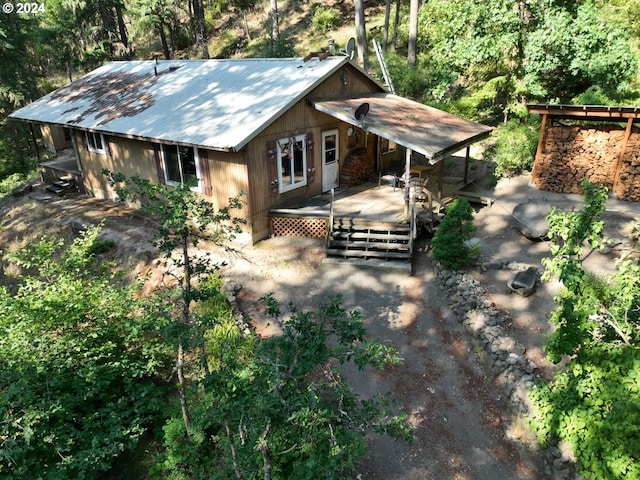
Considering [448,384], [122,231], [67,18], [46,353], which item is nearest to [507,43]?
[448,384]

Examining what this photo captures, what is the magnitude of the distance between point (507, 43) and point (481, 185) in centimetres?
608

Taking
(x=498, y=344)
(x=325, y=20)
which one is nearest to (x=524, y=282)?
(x=498, y=344)

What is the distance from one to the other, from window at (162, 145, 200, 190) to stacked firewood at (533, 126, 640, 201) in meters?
12.0

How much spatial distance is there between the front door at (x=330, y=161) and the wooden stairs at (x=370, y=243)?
121 inches

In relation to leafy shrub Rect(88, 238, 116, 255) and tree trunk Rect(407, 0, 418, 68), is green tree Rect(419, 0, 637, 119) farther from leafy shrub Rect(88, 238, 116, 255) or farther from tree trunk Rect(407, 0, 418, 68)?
leafy shrub Rect(88, 238, 116, 255)

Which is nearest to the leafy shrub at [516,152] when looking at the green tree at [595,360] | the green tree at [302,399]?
the green tree at [595,360]

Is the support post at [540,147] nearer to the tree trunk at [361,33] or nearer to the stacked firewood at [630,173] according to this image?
the stacked firewood at [630,173]

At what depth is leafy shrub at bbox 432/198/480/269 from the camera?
10664 mm

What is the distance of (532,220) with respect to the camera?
40.5 ft

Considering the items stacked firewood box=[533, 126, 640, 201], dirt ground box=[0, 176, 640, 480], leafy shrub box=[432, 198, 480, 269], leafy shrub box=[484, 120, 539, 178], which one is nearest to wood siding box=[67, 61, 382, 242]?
dirt ground box=[0, 176, 640, 480]

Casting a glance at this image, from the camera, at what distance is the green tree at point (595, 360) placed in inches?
202

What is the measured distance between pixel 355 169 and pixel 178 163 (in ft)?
20.6

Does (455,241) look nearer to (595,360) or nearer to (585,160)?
(595,360)

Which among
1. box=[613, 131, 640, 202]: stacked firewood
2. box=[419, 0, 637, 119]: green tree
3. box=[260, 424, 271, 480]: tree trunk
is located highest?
box=[419, 0, 637, 119]: green tree
